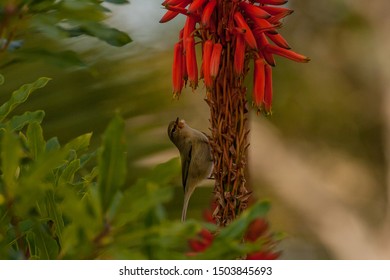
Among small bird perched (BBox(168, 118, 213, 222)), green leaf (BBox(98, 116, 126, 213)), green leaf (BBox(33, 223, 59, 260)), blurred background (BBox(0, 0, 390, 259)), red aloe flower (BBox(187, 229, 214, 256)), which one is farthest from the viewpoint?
blurred background (BBox(0, 0, 390, 259))

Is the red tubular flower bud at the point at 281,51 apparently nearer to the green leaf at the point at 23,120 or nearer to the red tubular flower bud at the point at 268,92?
the red tubular flower bud at the point at 268,92

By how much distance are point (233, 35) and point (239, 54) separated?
0.09 ft

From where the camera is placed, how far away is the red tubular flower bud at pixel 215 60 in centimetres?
90

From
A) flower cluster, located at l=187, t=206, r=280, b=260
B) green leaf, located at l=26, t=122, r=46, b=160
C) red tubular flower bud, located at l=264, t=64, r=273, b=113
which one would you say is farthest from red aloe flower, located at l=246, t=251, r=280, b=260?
green leaf, located at l=26, t=122, r=46, b=160

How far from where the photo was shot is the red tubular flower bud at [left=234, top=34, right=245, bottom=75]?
2.92 feet

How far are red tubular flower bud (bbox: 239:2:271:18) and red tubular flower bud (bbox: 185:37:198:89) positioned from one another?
79mm

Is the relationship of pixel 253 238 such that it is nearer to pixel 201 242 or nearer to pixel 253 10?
pixel 201 242

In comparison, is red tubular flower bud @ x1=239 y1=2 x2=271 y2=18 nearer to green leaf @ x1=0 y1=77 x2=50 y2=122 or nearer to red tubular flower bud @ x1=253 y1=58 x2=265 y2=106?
red tubular flower bud @ x1=253 y1=58 x2=265 y2=106

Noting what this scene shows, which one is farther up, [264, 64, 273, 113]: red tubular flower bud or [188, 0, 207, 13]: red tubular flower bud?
[188, 0, 207, 13]: red tubular flower bud

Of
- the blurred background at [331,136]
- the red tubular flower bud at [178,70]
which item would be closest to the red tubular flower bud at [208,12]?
the red tubular flower bud at [178,70]

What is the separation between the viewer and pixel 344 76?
3490 millimetres

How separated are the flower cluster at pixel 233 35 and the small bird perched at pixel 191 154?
0.19 metres

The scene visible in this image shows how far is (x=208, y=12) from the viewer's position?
0.88 m

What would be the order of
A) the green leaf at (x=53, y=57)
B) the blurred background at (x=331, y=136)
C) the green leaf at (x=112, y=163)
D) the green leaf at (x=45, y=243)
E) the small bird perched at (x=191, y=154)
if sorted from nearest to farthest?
the green leaf at (x=112, y=163)
the green leaf at (x=53, y=57)
the green leaf at (x=45, y=243)
the small bird perched at (x=191, y=154)
the blurred background at (x=331, y=136)
